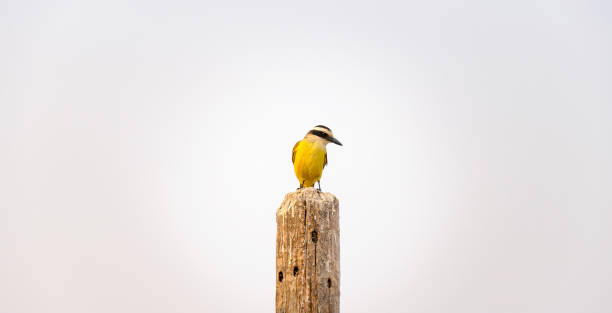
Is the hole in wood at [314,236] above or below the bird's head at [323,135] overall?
below

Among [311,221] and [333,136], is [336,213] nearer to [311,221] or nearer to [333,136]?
[311,221]

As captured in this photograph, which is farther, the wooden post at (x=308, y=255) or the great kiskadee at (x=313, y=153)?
the great kiskadee at (x=313, y=153)

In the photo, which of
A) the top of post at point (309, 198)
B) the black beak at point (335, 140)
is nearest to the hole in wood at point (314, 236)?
the top of post at point (309, 198)

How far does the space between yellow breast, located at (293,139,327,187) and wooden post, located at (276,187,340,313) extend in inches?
183

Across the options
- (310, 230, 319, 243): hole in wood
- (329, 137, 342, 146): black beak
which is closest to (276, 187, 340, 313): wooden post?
(310, 230, 319, 243): hole in wood

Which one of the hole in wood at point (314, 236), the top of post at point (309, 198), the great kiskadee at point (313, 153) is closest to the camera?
the hole in wood at point (314, 236)

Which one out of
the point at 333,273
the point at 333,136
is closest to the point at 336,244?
the point at 333,273

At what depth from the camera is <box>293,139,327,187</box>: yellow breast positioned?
33.8 ft

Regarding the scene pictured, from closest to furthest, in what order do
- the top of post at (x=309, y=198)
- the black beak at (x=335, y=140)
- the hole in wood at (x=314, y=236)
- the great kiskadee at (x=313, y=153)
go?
the hole in wood at (x=314, y=236) < the top of post at (x=309, y=198) < the black beak at (x=335, y=140) < the great kiskadee at (x=313, y=153)

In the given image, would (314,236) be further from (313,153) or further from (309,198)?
(313,153)

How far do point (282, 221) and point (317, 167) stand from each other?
4876 mm

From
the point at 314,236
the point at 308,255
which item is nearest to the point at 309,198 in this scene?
the point at 314,236

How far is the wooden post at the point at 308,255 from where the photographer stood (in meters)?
5.18

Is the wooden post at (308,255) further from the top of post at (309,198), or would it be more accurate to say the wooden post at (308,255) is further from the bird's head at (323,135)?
the bird's head at (323,135)
